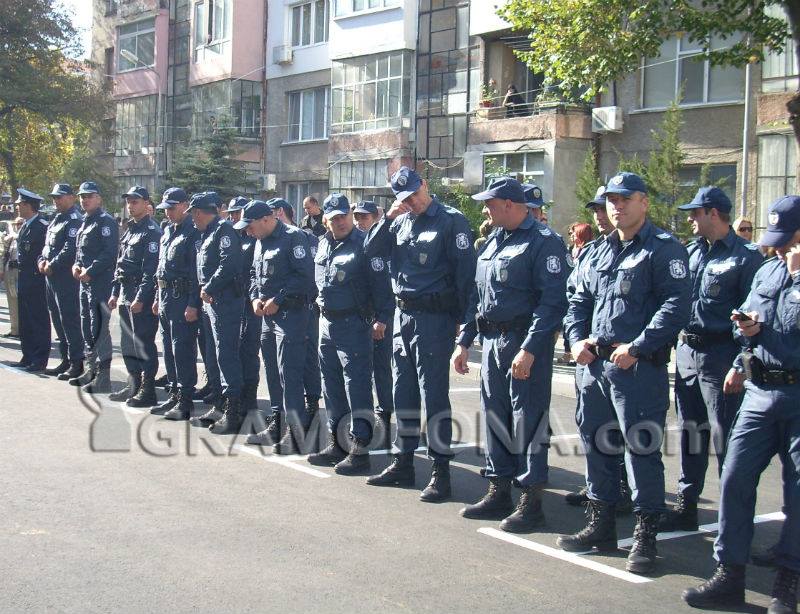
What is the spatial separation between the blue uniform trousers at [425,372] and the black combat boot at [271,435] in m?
1.77

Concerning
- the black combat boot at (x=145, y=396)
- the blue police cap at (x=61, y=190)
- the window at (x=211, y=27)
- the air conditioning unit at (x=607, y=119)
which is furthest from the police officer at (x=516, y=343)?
the window at (x=211, y=27)

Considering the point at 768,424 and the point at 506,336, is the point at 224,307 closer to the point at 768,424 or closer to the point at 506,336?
the point at 506,336

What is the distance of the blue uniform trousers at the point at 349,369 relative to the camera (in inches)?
301

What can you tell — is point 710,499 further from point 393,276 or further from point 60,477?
point 60,477

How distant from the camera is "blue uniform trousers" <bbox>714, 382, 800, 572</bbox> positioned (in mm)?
4848

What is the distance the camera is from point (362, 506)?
6.64m

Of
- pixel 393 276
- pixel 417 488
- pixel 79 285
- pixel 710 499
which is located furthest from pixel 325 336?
pixel 79 285

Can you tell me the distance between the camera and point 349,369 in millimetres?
7660

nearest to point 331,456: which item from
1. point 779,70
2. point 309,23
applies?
point 779,70

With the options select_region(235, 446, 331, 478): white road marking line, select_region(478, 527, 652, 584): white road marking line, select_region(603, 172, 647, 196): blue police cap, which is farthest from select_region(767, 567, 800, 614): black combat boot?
select_region(235, 446, 331, 478): white road marking line

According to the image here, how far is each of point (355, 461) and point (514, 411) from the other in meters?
1.74

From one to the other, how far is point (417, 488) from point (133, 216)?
4964mm

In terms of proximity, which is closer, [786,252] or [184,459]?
[786,252]

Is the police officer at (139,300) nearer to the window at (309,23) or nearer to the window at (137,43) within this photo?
the window at (309,23)
